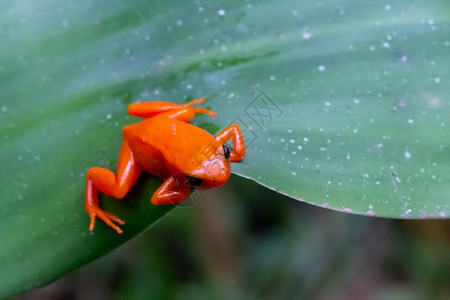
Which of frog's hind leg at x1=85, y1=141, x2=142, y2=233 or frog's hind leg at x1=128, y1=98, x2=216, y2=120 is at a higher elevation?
frog's hind leg at x1=128, y1=98, x2=216, y2=120

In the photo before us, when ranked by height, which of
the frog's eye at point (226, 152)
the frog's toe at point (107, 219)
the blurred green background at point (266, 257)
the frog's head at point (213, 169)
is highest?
the frog's eye at point (226, 152)

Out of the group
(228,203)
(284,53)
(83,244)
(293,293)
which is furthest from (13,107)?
(293,293)

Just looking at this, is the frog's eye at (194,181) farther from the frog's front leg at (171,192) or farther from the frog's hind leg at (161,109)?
the frog's hind leg at (161,109)

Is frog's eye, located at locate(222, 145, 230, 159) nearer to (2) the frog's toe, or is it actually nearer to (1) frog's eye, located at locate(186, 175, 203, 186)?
(1) frog's eye, located at locate(186, 175, 203, 186)

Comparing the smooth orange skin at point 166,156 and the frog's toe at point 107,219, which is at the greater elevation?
the smooth orange skin at point 166,156

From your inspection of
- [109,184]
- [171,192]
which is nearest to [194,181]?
[171,192]

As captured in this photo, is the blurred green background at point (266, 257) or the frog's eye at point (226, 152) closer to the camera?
the frog's eye at point (226, 152)

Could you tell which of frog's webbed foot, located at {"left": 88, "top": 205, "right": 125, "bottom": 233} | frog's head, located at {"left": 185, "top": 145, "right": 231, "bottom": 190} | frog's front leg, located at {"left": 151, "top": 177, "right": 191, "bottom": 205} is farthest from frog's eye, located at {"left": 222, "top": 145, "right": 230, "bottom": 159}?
frog's webbed foot, located at {"left": 88, "top": 205, "right": 125, "bottom": 233}

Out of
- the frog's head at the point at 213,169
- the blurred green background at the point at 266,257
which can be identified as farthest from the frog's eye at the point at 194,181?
the blurred green background at the point at 266,257

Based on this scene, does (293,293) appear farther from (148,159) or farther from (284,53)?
(284,53)
